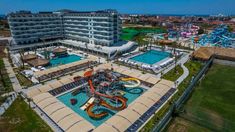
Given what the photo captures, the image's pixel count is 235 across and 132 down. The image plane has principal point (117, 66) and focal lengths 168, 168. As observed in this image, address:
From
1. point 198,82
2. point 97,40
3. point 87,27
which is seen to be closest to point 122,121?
point 198,82

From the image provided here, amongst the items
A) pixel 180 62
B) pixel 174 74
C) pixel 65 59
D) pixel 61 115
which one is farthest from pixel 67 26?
pixel 61 115

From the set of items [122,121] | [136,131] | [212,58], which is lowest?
[136,131]

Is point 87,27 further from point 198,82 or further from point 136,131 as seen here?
point 136,131

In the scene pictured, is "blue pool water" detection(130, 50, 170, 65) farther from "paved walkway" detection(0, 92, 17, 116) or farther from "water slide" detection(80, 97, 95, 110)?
"paved walkway" detection(0, 92, 17, 116)

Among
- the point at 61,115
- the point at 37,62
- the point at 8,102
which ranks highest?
the point at 37,62


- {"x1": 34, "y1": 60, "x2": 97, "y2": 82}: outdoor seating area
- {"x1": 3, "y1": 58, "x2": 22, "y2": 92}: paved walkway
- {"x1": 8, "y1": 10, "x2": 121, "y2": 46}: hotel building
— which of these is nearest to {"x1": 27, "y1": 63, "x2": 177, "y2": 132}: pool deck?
{"x1": 34, "y1": 60, "x2": 97, "y2": 82}: outdoor seating area

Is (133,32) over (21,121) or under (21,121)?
over

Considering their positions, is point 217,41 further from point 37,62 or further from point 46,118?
point 46,118
